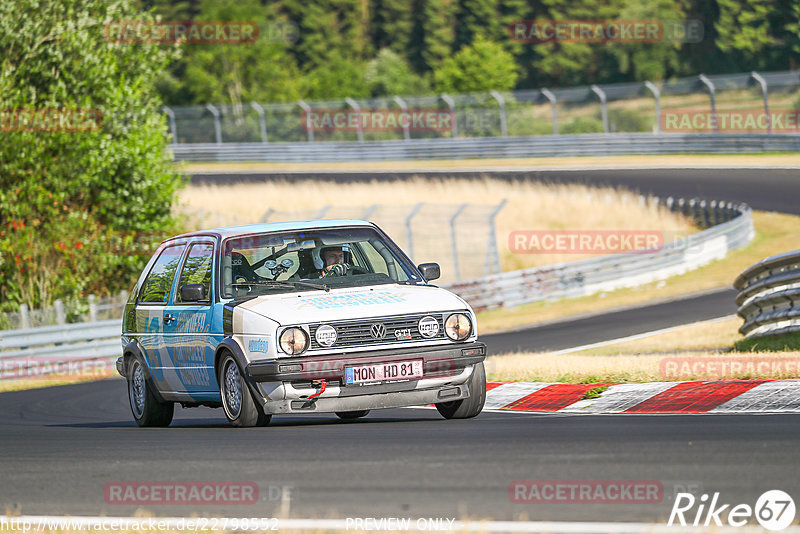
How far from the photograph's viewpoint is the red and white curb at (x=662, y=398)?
8.50 m

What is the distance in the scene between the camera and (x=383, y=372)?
28.2 feet

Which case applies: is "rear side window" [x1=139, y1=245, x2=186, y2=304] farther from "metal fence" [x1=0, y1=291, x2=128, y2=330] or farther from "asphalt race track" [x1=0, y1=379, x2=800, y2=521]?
"metal fence" [x1=0, y1=291, x2=128, y2=330]

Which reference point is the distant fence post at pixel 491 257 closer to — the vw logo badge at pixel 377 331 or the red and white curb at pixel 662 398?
the red and white curb at pixel 662 398

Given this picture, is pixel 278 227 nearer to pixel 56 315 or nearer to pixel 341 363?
pixel 341 363

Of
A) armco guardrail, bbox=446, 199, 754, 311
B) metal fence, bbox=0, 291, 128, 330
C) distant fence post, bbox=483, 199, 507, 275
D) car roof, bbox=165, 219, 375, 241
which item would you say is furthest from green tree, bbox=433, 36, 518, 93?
car roof, bbox=165, 219, 375, 241

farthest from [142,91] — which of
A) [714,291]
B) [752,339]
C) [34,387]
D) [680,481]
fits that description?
[680,481]

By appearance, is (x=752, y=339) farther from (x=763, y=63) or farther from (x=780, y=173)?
(x=763, y=63)

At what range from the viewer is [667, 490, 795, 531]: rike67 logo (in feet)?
15.8

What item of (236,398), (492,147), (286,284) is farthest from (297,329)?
(492,147)

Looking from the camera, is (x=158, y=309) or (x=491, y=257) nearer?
(x=158, y=309)

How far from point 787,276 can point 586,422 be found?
699 centimetres

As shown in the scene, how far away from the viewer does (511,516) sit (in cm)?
512

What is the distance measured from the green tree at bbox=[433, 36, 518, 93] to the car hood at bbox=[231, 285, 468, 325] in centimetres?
6678

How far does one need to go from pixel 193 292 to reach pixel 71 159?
17.5m
